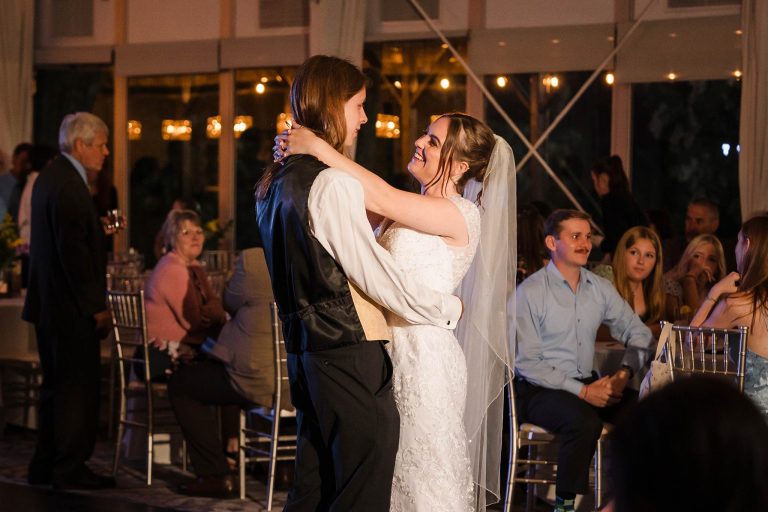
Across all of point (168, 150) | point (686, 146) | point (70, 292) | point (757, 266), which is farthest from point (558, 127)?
point (757, 266)

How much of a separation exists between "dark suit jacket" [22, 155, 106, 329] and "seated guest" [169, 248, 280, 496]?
53 centimetres

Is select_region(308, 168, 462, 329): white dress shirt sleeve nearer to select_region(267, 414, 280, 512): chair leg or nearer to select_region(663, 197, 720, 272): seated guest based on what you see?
select_region(267, 414, 280, 512): chair leg

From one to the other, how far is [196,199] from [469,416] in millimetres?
8194

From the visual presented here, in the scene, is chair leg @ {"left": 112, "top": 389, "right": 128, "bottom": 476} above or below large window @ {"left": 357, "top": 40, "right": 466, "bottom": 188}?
below

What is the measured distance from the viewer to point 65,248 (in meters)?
4.95

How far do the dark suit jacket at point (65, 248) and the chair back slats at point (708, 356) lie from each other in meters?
2.45

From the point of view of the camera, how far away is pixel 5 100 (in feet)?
37.2

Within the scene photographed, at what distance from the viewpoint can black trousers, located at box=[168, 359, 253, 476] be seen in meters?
5.14

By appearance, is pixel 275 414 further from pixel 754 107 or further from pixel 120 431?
pixel 754 107

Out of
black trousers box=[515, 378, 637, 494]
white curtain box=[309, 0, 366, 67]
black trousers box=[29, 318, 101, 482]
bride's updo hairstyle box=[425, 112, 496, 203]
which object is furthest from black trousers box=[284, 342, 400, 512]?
white curtain box=[309, 0, 366, 67]

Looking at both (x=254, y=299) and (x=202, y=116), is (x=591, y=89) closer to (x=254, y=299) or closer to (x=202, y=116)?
(x=202, y=116)

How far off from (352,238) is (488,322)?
1.15 meters

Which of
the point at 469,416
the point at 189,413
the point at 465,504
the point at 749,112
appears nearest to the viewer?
the point at 465,504

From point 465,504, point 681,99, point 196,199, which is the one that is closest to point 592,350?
point 465,504
